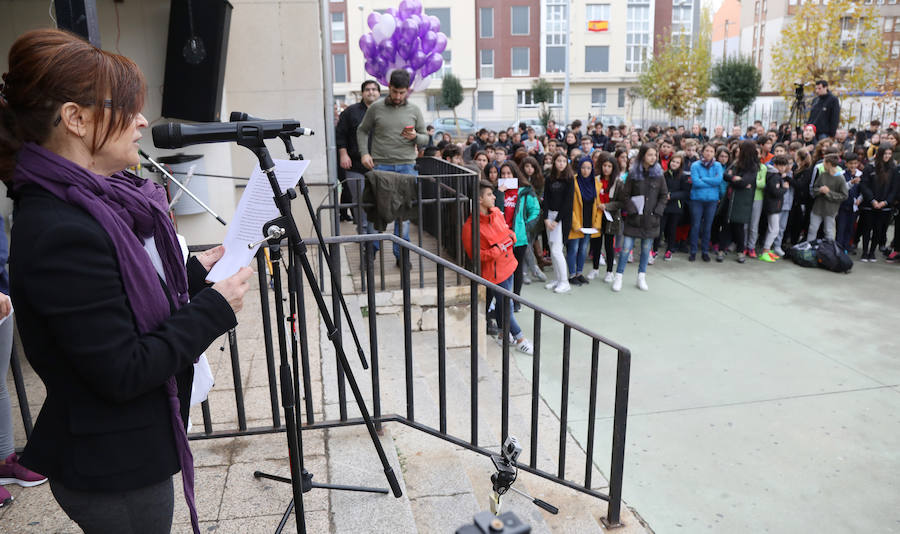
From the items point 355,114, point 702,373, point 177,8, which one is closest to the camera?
point 702,373

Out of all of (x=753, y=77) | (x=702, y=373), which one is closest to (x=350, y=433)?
(x=702, y=373)

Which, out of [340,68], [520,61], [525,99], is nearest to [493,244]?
[525,99]

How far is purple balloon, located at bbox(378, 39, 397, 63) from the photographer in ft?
32.7

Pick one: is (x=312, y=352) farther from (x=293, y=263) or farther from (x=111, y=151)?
(x=111, y=151)

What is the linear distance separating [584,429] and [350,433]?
2.32m

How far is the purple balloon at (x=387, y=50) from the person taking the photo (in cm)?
997

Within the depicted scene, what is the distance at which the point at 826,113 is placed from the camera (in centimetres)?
1326

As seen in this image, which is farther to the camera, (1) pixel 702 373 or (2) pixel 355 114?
(2) pixel 355 114

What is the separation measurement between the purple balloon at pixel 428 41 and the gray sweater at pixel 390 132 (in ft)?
11.2

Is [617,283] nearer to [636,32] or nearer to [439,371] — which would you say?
[439,371]

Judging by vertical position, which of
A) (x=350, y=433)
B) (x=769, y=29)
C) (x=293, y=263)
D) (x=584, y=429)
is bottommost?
(x=584, y=429)

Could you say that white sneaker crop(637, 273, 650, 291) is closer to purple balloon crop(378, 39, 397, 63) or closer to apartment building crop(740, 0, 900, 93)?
purple balloon crop(378, 39, 397, 63)

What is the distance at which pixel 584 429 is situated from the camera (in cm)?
512

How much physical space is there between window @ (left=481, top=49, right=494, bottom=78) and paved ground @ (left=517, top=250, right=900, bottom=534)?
4165cm
